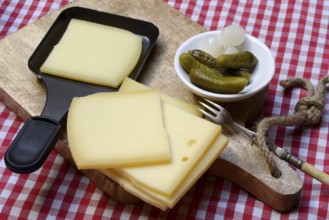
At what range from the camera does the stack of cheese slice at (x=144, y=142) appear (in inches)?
41.9

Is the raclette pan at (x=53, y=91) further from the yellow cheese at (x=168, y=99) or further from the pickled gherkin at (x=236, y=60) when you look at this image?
the pickled gherkin at (x=236, y=60)

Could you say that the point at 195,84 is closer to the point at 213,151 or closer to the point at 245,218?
the point at 213,151

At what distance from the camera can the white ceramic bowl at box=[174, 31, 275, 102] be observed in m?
1.22

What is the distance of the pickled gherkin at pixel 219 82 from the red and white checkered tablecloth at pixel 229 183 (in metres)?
0.17

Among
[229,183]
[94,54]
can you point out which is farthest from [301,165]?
[94,54]

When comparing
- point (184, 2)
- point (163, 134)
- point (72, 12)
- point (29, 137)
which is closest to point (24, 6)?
point (72, 12)

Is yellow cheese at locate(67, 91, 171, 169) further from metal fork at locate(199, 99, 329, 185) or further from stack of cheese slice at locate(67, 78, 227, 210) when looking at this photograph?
metal fork at locate(199, 99, 329, 185)

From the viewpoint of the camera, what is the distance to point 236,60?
1243 mm

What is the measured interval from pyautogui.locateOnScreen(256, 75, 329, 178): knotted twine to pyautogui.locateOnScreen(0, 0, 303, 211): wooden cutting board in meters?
0.03

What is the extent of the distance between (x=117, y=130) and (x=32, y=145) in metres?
0.16

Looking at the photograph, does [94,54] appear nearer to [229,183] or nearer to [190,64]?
[190,64]

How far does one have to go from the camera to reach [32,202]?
1179mm

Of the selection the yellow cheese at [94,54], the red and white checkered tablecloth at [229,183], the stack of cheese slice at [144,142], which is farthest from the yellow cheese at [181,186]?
the yellow cheese at [94,54]

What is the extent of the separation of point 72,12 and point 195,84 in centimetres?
38
